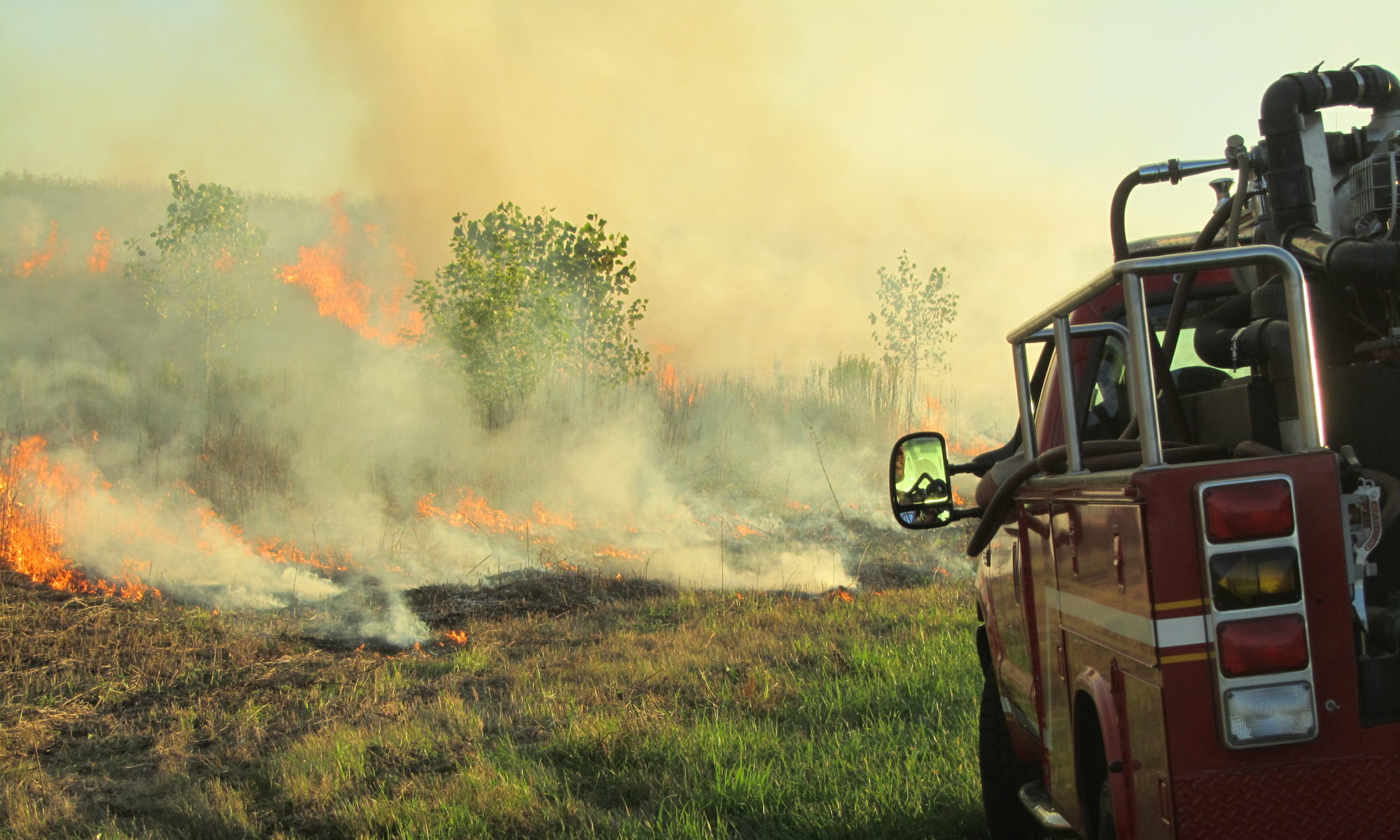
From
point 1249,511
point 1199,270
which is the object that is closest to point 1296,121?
point 1199,270

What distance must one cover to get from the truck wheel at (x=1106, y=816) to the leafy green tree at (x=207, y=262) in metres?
24.0

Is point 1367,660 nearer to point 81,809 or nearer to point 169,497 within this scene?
point 81,809

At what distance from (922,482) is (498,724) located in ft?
13.2

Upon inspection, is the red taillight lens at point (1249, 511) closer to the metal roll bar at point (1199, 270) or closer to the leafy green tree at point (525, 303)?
the metal roll bar at point (1199, 270)

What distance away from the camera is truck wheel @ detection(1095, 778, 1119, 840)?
2464mm

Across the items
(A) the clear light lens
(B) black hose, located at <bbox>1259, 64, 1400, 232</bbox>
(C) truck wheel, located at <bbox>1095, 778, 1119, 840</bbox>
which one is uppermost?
(B) black hose, located at <bbox>1259, 64, 1400, 232</bbox>

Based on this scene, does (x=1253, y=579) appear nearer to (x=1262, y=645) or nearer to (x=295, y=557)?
(x=1262, y=645)

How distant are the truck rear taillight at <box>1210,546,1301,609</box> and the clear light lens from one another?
0.15 meters

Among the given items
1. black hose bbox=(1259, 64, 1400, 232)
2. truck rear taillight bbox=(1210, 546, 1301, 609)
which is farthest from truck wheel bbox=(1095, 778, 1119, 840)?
black hose bbox=(1259, 64, 1400, 232)

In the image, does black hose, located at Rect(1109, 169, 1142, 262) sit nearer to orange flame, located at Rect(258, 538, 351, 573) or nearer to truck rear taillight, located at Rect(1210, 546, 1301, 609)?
truck rear taillight, located at Rect(1210, 546, 1301, 609)

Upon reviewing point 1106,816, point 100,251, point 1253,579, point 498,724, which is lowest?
point 498,724

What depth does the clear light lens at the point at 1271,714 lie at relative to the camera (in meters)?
1.93

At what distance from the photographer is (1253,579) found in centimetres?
193

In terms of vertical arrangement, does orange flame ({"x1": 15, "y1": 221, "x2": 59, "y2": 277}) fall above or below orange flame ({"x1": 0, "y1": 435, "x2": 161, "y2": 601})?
above
